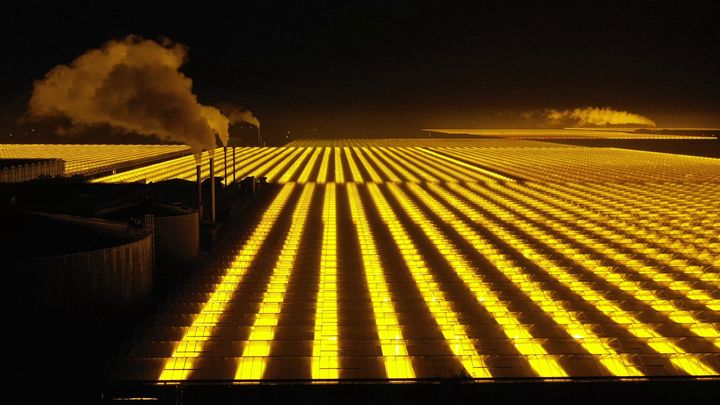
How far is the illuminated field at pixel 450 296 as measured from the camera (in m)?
10.9

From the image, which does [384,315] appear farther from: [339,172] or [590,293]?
[339,172]

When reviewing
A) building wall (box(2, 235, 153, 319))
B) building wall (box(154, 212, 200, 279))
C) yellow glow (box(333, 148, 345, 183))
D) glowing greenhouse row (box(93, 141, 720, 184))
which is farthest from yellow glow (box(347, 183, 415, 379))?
yellow glow (box(333, 148, 345, 183))

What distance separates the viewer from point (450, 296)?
15.2 m

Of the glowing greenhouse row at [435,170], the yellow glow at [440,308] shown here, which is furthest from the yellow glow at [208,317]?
the glowing greenhouse row at [435,170]

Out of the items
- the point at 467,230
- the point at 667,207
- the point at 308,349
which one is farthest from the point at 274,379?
the point at 667,207

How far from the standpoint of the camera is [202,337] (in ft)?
40.3

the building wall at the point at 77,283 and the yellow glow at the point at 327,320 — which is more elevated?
the building wall at the point at 77,283

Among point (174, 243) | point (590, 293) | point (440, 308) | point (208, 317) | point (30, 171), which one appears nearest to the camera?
point (208, 317)

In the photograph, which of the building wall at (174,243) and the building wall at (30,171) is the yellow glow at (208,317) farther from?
the building wall at (30,171)

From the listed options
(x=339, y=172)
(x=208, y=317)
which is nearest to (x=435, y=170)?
(x=339, y=172)

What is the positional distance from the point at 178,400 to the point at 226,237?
1318 centimetres

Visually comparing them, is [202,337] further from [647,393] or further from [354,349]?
[647,393]

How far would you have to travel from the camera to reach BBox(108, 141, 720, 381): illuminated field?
10.9m

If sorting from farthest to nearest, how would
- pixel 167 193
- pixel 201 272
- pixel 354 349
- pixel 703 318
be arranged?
pixel 167 193
pixel 201 272
pixel 703 318
pixel 354 349
